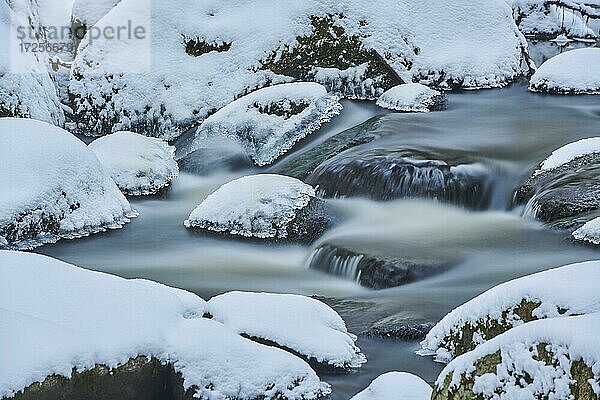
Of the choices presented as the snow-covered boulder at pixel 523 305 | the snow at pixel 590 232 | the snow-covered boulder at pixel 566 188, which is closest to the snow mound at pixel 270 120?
the snow-covered boulder at pixel 566 188

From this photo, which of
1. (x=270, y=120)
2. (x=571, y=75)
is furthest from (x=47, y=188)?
(x=571, y=75)

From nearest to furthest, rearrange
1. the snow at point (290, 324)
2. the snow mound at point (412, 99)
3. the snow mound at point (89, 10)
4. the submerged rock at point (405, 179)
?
the snow at point (290, 324)
the submerged rock at point (405, 179)
the snow mound at point (412, 99)
the snow mound at point (89, 10)

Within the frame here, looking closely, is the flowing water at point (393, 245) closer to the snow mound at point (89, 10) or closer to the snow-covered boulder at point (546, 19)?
the snow mound at point (89, 10)

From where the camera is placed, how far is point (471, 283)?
5.54 metres

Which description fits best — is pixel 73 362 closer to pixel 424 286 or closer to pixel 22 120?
pixel 424 286

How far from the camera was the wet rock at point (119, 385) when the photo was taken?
3344mm

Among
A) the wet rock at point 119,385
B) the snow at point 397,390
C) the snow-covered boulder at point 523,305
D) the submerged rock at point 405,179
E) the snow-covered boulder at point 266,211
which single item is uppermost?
the snow-covered boulder at point 523,305

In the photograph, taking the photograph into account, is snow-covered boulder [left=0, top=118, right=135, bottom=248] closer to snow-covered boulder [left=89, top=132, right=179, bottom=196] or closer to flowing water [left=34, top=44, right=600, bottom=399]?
flowing water [left=34, top=44, right=600, bottom=399]

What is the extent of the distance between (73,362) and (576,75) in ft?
29.8

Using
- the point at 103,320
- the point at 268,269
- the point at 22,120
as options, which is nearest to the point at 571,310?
the point at 103,320

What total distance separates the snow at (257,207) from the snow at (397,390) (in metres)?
3.28

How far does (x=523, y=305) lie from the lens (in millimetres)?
3748

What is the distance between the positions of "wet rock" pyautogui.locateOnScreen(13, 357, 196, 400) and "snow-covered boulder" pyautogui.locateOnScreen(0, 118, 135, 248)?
3.33 meters

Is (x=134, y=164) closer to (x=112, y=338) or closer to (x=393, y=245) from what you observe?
(x=393, y=245)
